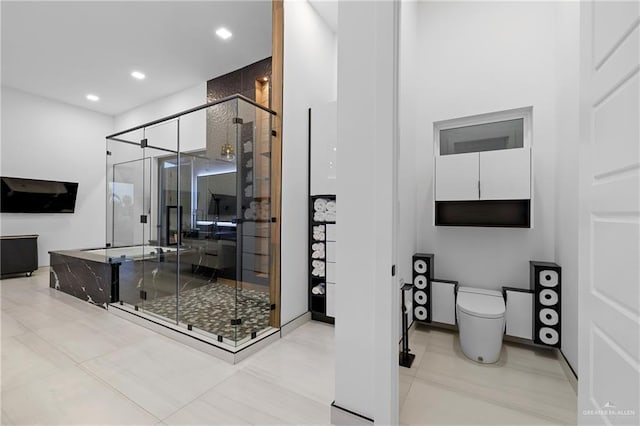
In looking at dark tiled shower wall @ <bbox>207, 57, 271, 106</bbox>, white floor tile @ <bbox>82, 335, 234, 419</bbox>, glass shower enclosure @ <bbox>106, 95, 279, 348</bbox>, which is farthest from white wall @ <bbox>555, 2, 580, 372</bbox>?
dark tiled shower wall @ <bbox>207, 57, 271, 106</bbox>

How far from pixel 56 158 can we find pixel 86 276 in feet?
12.2

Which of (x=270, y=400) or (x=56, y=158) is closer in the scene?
(x=270, y=400)

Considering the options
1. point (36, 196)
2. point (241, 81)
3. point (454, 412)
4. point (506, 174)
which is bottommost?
point (454, 412)

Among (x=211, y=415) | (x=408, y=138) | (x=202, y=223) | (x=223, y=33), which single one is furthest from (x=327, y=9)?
(x=211, y=415)

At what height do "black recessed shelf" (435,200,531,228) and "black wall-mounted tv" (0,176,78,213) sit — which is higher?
"black wall-mounted tv" (0,176,78,213)

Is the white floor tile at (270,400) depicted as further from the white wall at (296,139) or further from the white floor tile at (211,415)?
the white wall at (296,139)

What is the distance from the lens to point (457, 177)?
2.68 m

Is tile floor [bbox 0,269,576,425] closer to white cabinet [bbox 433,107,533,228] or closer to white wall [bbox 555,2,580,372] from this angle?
white wall [bbox 555,2,580,372]

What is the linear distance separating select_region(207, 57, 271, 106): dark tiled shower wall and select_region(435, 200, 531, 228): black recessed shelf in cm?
321

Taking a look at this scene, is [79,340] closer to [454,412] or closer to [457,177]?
[454,412]

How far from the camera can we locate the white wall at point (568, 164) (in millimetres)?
1952

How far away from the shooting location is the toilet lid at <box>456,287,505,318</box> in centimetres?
210

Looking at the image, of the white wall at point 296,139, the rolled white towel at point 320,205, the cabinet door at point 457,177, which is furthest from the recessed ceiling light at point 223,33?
the cabinet door at point 457,177

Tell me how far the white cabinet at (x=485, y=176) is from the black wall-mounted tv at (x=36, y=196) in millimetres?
7076
